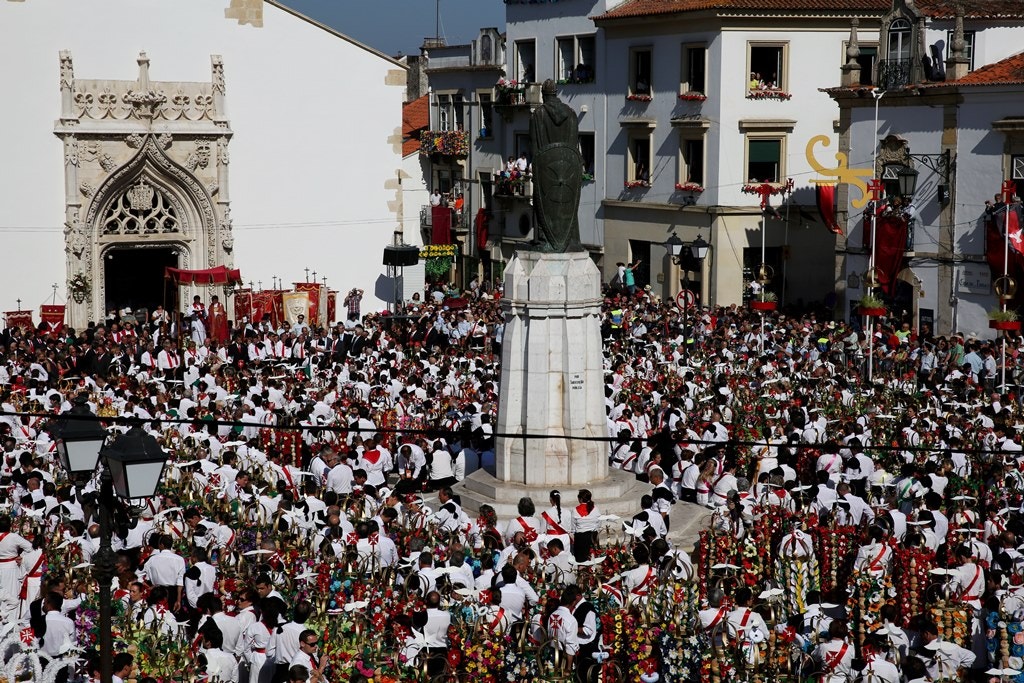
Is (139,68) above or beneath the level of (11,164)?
above

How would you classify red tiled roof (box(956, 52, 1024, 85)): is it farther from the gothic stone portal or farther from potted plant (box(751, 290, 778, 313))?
the gothic stone portal

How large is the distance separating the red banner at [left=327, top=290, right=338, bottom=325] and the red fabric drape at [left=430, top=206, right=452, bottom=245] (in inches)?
583

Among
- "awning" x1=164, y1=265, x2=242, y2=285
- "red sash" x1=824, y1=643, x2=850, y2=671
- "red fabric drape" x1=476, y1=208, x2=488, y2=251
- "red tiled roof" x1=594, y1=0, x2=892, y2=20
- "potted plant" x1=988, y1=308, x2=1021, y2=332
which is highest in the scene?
"red tiled roof" x1=594, y1=0, x2=892, y2=20

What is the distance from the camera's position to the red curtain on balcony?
3319 cm

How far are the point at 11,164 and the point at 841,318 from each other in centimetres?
1911

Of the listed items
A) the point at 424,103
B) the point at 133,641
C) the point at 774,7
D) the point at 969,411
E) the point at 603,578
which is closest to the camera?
the point at 133,641

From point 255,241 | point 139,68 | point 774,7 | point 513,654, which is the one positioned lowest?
point 513,654

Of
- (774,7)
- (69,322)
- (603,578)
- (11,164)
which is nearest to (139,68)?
(11,164)

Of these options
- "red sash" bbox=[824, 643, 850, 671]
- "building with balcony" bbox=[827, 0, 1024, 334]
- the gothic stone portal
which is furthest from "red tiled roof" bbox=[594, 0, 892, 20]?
"red sash" bbox=[824, 643, 850, 671]

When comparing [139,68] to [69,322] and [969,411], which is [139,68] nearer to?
[69,322]

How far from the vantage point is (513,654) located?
Answer: 1228cm

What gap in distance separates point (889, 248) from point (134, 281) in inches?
717

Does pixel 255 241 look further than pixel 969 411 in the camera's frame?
Yes

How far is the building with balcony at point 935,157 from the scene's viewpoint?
31.2 metres
